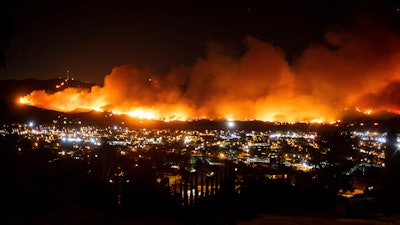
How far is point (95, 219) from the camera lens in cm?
738

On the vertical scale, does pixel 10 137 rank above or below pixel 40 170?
above

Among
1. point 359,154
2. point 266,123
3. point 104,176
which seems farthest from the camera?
point 266,123

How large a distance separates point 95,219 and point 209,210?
2.07 metres

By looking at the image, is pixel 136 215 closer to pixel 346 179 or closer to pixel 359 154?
pixel 346 179

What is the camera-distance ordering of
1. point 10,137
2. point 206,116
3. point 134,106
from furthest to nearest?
point 134,106, point 206,116, point 10,137

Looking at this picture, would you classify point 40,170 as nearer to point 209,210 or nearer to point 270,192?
point 209,210

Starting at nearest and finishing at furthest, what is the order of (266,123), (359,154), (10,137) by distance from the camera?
(10,137) < (359,154) < (266,123)

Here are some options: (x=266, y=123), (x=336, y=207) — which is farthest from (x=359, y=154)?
(x=266, y=123)

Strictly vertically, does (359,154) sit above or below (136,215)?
above

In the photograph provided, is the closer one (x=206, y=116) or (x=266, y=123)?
(x=266, y=123)

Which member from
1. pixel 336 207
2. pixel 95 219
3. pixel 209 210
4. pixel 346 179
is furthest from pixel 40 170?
pixel 346 179

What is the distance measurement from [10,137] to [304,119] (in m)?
22.1

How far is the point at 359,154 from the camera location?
498 inches

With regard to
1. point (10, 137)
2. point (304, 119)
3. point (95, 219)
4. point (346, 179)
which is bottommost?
point (95, 219)
